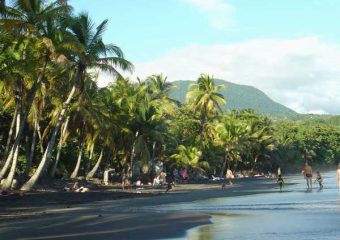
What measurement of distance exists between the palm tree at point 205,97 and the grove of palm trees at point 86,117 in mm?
122

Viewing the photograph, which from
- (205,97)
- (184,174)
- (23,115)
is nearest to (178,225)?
(23,115)

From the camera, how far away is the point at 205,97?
58844mm

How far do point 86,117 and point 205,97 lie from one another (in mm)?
25496

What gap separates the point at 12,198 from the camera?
23.8 metres

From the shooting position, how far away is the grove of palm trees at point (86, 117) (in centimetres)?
2650

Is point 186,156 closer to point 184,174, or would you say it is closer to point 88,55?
point 184,174

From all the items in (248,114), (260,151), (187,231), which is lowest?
(187,231)

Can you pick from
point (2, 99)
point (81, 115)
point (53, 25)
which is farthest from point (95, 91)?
point (53, 25)

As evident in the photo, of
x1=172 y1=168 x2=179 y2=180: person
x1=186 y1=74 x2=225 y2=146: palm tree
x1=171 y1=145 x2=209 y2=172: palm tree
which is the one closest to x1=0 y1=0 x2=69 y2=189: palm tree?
x1=171 y1=145 x2=209 y2=172: palm tree

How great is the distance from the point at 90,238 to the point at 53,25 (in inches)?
706

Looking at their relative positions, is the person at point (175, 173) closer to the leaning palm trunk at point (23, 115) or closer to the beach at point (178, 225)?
the leaning palm trunk at point (23, 115)

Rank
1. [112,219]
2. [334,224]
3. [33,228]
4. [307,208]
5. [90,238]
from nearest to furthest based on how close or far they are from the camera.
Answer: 1. [90,238]
2. [334,224]
3. [33,228]
4. [112,219]
5. [307,208]

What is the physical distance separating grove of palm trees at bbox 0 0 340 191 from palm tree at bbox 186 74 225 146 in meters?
0.12

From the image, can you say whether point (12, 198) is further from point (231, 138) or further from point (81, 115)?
point (231, 138)
